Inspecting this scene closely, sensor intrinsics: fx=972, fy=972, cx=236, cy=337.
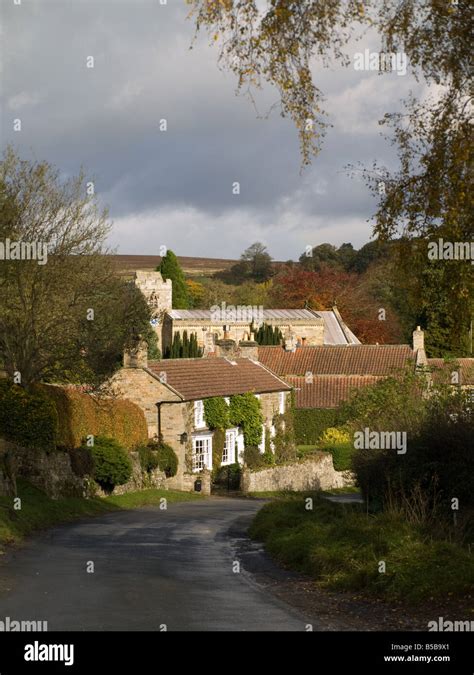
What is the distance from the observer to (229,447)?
47.0 m

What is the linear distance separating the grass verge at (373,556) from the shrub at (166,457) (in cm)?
1964

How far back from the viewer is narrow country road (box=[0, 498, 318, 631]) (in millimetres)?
12727

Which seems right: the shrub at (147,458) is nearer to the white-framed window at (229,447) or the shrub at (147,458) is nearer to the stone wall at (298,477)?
the stone wall at (298,477)

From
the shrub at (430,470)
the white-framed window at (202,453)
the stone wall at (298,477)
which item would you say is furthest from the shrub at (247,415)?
the shrub at (430,470)

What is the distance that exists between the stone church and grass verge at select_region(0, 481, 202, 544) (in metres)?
47.4

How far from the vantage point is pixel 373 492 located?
21750 mm

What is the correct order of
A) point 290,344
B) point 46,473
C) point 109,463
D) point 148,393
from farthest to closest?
point 290,344, point 148,393, point 109,463, point 46,473

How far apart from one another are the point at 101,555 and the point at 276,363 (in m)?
46.6

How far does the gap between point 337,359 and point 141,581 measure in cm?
4967

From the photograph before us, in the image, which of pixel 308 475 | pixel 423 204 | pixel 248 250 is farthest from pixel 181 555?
pixel 248 250

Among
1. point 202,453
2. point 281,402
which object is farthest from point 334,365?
point 202,453

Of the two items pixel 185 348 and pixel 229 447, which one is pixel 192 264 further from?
pixel 229 447

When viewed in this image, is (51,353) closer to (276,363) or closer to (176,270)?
(276,363)

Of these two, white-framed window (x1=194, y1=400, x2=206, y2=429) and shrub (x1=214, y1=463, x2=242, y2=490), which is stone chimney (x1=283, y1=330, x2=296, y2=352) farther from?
white-framed window (x1=194, y1=400, x2=206, y2=429)
